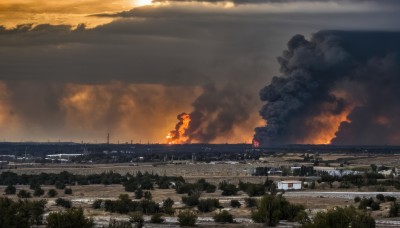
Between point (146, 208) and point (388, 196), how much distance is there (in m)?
26.6

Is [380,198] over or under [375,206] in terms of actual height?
over

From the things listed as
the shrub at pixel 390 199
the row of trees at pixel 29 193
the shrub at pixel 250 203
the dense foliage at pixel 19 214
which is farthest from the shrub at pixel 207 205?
the row of trees at pixel 29 193

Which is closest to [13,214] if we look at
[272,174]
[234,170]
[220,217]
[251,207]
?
[220,217]

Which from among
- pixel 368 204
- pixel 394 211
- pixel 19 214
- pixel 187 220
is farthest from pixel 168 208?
pixel 394 211

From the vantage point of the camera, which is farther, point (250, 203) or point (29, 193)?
point (29, 193)

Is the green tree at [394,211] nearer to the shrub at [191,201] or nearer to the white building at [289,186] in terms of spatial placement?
the shrub at [191,201]

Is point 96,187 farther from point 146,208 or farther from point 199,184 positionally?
point 146,208

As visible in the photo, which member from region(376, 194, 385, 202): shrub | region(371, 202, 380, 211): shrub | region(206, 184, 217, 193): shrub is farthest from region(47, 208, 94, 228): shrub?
region(206, 184, 217, 193): shrub

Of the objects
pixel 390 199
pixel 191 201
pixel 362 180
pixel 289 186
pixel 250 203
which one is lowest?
pixel 250 203

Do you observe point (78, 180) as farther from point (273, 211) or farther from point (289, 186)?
point (273, 211)

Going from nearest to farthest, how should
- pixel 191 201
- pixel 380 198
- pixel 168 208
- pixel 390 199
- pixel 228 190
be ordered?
pixel 168 208, pixel 191 201, pixel 380 198, pixel 390 199, pixel 228 190

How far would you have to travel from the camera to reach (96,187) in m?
128

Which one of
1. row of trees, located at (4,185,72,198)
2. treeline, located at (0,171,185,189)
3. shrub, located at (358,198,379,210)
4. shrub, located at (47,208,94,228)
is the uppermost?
treeline, located at (0,171,185,189)

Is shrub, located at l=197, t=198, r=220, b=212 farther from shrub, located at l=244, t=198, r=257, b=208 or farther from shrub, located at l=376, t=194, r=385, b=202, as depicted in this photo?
shrub, located at l=376, t=194, r=385, b=202
